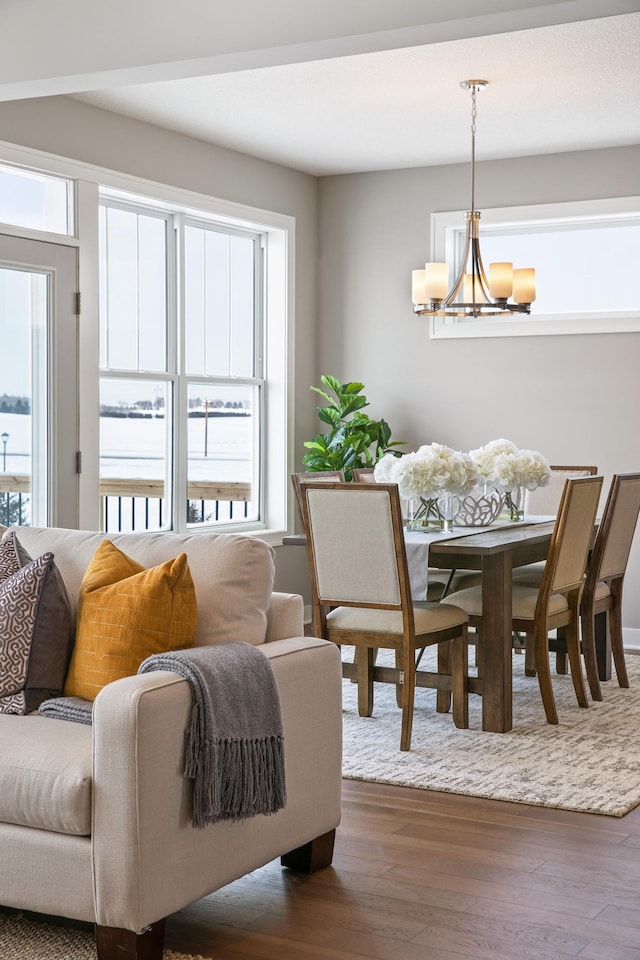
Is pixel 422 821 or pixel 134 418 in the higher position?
pixel 134 418

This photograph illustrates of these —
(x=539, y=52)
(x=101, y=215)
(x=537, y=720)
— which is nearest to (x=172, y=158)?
(x=101, y=215)

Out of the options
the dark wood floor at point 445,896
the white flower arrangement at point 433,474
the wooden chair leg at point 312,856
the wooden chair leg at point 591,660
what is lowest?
the dark wood floor at point 445,896

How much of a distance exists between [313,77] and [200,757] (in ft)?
11.7

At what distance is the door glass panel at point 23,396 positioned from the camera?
509 centimetres

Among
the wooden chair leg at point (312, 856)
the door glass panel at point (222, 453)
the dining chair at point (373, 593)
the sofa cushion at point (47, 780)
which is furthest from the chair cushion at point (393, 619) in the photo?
the door glass panel at point (222, 453)

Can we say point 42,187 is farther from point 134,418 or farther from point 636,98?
point 636,98

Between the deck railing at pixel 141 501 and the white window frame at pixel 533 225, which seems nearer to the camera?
the deck railing at pixel 141 501

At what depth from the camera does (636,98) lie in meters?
5.57

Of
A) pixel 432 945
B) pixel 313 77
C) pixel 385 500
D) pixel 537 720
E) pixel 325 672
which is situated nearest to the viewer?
pixel 432 945

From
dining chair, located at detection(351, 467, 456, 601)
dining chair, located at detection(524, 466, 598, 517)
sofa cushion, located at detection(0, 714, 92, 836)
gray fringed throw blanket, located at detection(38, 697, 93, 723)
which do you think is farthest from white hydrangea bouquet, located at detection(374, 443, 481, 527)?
sofa cushion, located at detection(0, 714, 92, 836)

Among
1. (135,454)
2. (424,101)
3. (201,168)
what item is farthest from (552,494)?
(201,168)

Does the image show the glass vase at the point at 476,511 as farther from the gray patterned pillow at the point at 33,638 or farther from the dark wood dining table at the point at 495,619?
the gray patterned pillow at the point at 33,638

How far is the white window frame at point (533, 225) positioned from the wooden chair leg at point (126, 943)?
4892mm

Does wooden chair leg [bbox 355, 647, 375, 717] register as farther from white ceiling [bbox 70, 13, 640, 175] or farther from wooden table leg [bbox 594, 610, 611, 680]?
white ceiling [bbox 70, 13, 640, 175]
